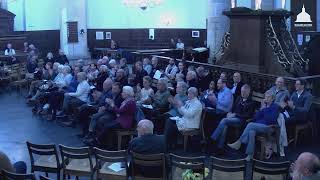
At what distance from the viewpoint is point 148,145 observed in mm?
7320

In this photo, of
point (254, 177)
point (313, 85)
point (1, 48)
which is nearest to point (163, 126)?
point (313, 85)

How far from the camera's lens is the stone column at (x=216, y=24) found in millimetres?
18250

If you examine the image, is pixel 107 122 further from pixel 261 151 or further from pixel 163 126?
pixel 261 151

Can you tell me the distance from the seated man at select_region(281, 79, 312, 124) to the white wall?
15614mm

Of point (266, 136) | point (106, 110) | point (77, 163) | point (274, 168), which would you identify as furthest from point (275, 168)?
point (106, 110)

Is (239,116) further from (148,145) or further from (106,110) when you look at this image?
(148,145)

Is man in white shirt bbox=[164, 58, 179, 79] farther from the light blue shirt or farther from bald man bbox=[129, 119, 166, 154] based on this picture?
bald man bbox=[129, 119, 166, 154]

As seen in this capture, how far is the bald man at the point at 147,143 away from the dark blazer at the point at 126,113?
7.24ft

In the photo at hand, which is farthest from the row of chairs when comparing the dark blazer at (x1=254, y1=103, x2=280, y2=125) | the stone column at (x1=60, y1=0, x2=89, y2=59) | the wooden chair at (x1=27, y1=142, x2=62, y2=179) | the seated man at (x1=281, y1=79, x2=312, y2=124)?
the stone column at (x1=60, y1=0, x2=89, y2=59)

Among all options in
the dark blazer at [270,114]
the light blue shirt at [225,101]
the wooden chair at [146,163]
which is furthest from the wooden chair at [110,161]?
the light blue shirt at [225,101]

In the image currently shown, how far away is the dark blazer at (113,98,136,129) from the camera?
9.68m

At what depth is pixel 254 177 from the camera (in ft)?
22.1

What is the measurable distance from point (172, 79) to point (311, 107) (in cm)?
381

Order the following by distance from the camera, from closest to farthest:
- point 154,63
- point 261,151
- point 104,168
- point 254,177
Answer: point 254,177
point 104,168
point 261,151
point 154,63
